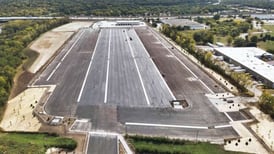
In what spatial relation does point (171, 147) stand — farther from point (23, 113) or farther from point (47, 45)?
point (47, 45)

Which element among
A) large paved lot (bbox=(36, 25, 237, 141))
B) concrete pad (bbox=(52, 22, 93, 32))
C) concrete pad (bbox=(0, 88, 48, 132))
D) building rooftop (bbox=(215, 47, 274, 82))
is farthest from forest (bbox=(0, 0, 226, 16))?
concrete pad (bbox=(0, 88, 48, 132))

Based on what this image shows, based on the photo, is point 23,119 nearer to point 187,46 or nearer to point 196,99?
point 196,99

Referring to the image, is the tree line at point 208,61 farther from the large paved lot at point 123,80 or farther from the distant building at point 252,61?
the large paved lot at point 123,80

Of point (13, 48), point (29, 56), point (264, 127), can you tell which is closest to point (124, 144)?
point (264, 127)

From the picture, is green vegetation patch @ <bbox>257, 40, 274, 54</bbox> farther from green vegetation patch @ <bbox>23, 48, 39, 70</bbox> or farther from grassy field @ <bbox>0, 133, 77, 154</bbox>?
grassy field @ <bbox>0, 133, 77, 154</bbox>

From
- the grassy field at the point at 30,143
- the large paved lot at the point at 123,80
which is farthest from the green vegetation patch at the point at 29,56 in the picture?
the grassy field at the point at 30,143

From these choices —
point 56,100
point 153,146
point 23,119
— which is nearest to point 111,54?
point 56,100
